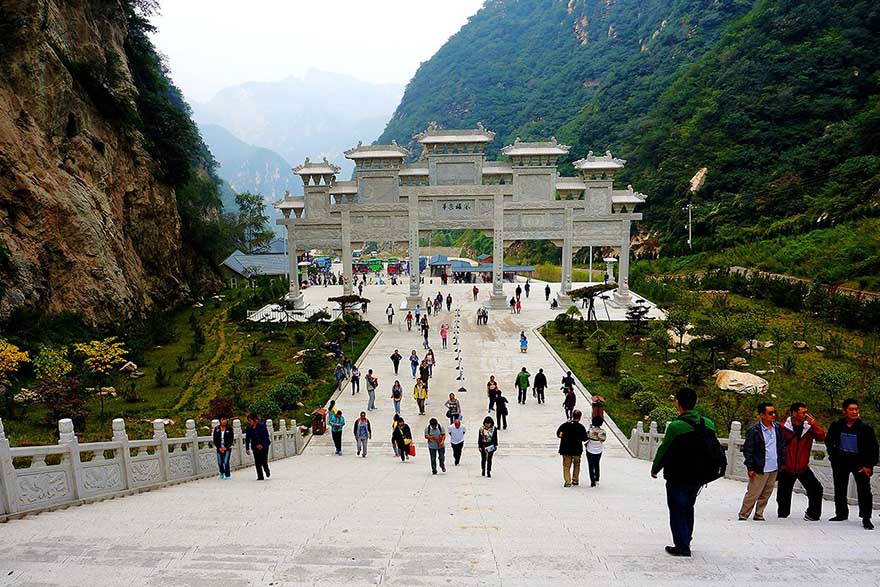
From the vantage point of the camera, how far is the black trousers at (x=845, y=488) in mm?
6465

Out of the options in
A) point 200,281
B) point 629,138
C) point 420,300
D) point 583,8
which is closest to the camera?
point 420,300

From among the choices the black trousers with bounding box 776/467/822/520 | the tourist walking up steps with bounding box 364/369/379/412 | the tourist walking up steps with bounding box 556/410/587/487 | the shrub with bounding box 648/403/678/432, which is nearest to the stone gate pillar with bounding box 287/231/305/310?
the tourist walking up steps with bounding box 364/369/379/412

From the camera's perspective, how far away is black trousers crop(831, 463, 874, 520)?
6.46m

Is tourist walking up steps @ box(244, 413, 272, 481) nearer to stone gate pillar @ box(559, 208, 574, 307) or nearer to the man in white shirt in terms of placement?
the man in white shirt

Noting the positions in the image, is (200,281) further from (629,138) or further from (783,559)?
(629,138)

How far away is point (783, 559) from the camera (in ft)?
16.8

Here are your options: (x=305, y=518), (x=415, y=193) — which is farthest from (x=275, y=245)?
(x=305, y=518)

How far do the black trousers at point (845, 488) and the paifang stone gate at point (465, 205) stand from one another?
25681mm

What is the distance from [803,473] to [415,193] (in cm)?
2743

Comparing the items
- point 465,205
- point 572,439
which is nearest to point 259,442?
point 572,439

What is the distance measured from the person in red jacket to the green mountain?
33.8 meters

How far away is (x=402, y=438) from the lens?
1225 cm

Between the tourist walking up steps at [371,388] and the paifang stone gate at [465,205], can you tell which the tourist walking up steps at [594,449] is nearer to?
the tourist walking up steps at [371,388]

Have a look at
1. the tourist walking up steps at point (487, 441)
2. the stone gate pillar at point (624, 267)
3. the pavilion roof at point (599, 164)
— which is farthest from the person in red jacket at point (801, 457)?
the pavilion roof at point (599, 164)
